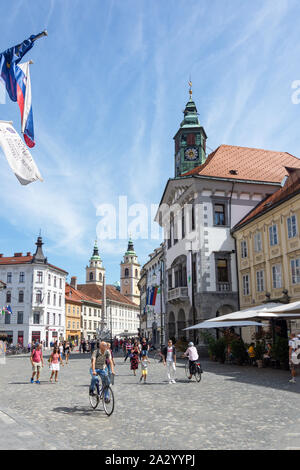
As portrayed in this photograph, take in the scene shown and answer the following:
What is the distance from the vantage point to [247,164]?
38625mm

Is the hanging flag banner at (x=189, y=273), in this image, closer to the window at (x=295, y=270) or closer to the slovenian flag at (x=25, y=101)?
the window at (x=295, y=270)

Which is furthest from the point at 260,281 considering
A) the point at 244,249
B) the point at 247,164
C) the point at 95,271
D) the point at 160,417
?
the point at 95,271

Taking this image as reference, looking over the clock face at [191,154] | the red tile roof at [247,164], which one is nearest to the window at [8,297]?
the clock face at [191,154]

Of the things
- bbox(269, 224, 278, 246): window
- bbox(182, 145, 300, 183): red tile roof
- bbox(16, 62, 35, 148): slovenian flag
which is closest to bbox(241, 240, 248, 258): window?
Result: bbox(269, 224, 278, 246): window

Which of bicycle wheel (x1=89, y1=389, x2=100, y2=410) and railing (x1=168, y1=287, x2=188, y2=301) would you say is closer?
bicycle wheel (x1=89, y1=389, x2=100, y2=410)

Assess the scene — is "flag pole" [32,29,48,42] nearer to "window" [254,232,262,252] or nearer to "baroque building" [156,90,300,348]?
"window" [254,232,262,252]

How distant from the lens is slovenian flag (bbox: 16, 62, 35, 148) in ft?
36.4

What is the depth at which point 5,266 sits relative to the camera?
6938 cm

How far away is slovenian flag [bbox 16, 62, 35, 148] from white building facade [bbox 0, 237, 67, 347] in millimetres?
57286
